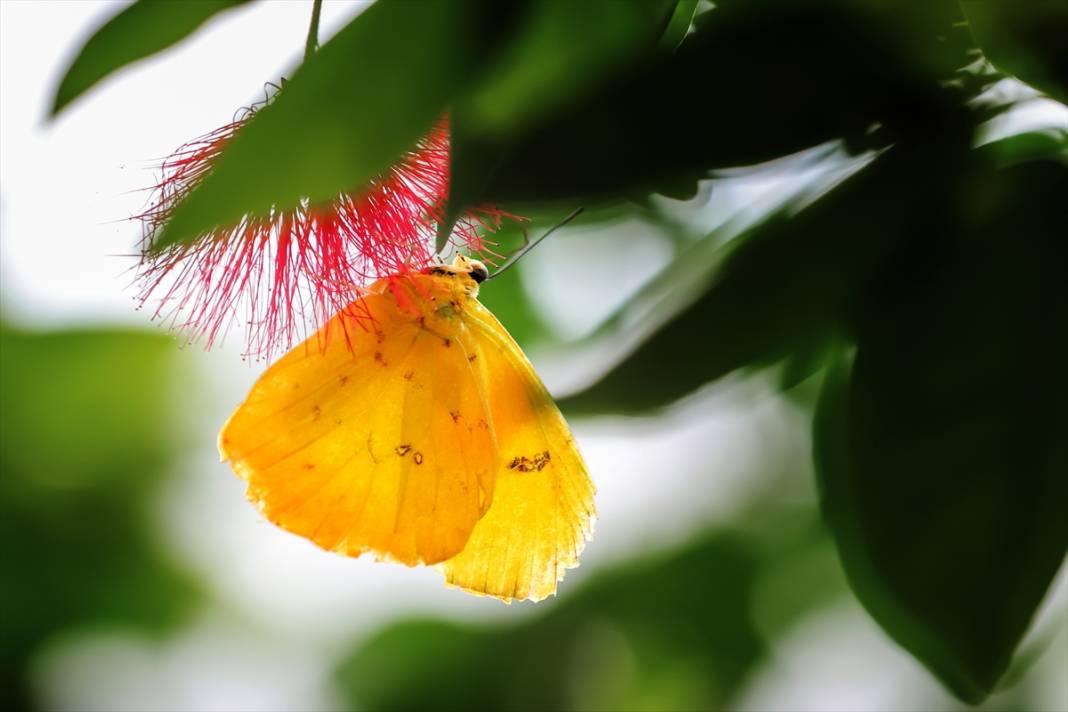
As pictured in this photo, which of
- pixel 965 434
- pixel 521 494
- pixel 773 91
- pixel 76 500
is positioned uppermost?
pixel 773 91

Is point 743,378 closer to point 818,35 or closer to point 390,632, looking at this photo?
point 818,35

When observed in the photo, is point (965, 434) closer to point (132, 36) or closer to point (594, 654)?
point (132, 36)

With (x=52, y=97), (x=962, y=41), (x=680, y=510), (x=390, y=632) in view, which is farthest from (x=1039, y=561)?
(x=390, y=632)

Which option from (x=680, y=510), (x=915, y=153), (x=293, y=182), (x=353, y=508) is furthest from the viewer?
(x=680, y=510)

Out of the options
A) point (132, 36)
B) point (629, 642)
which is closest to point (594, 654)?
point (629, 642)

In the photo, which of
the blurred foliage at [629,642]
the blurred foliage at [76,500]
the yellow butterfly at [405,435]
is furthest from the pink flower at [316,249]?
the blurred foliage at [76,500]

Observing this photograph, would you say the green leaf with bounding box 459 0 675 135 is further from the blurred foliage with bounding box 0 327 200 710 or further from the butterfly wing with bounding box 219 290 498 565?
the blurred foliage with bounding box 0 327 200 710
